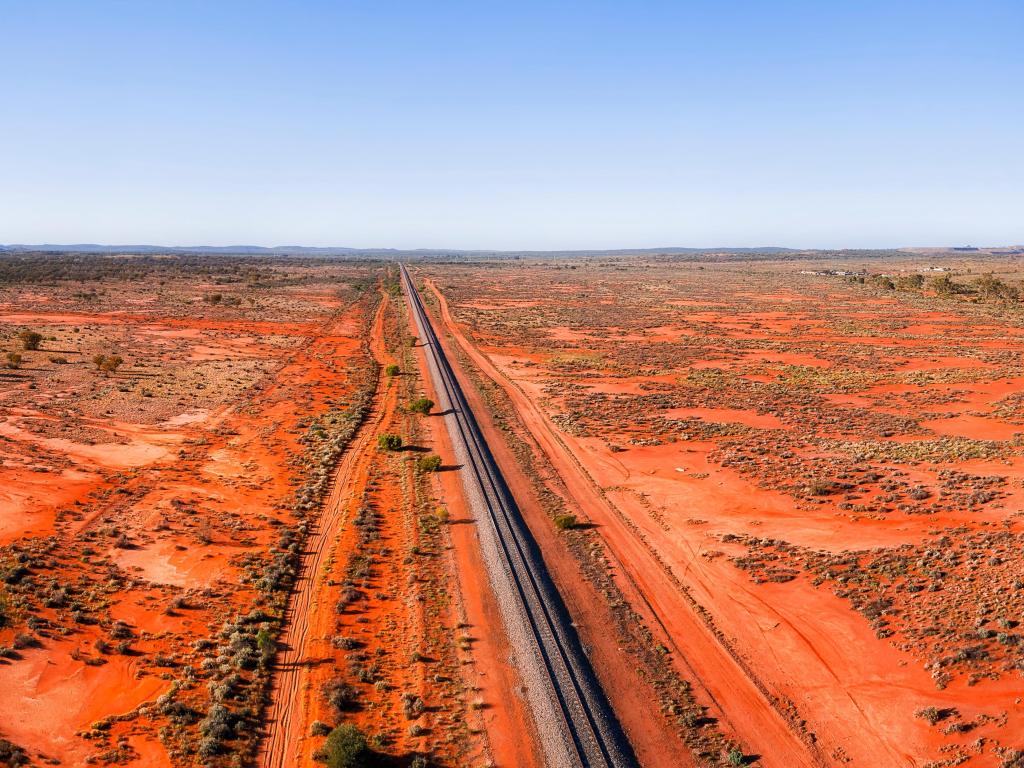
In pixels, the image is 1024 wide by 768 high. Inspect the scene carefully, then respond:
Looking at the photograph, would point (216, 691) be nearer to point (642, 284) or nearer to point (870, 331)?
point (870, 331)

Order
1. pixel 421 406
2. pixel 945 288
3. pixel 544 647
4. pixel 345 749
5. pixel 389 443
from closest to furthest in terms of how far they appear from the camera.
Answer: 1. pixel 345 749
2. pixel 544 647
3. pixel 389 443
4. pixel 421 406
5. pixel 945 288

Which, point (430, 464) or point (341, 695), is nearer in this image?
point (341, 695)

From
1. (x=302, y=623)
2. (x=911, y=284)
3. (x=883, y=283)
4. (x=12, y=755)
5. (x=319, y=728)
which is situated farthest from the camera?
(x=883, y=283)

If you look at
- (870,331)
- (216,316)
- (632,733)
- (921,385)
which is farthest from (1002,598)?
(216,316)

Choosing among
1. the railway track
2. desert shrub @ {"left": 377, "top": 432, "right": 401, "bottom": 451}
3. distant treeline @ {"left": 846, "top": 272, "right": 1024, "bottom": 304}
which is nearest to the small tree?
desert shrub @ {"left": 377, "top": 432, "right": 401, "bottom": 451}

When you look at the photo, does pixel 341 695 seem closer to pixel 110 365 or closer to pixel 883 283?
pixel 110 365

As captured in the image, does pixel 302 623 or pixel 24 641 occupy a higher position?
pixel 24 641

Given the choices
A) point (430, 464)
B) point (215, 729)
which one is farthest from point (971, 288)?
point (215, 729)
